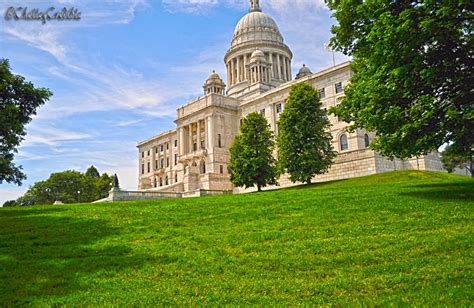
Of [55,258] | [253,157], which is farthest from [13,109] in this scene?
[253,157]

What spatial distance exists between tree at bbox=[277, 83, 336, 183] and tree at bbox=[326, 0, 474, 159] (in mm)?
25245

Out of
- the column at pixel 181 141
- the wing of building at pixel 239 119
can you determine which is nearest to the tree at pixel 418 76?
the wing of building at pixel 239 119

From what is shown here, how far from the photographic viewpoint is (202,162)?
77688mm

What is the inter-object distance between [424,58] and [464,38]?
1.99 m

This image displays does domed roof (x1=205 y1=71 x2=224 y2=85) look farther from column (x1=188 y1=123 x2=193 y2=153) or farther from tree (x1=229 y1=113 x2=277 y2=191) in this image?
tree (x1=229 y1=113 x2=277 y2=191)

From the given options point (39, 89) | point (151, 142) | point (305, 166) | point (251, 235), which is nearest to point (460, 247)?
point (251, 235)

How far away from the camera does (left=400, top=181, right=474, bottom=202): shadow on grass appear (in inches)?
757

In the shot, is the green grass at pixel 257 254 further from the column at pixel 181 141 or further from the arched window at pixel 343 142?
the column at pixel 181 141

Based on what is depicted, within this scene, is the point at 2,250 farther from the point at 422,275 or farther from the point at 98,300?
the point at 422,275

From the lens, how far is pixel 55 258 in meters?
13.9

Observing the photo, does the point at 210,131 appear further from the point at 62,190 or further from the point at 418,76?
the point at 418,76

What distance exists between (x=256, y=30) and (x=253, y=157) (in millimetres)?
62948

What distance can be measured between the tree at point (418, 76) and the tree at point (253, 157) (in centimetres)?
2946

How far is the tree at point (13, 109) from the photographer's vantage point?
26.8m
